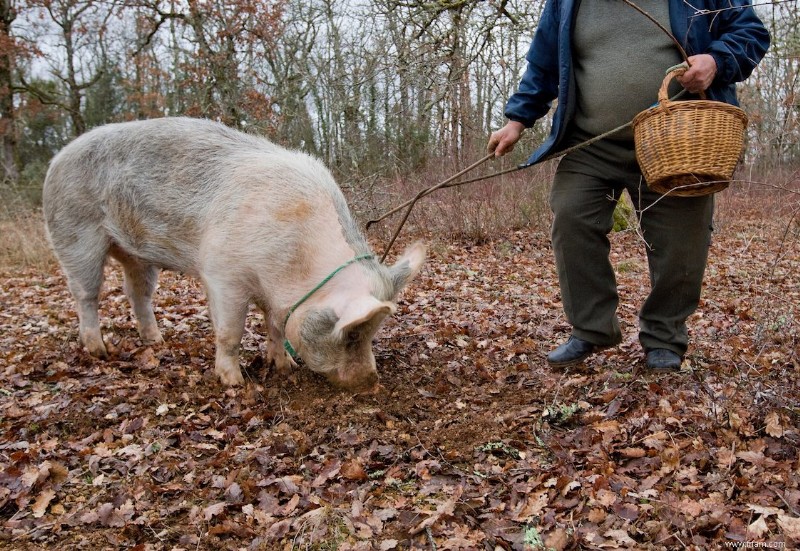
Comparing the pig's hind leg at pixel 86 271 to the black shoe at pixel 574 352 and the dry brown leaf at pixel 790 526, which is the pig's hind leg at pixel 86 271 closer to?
the black shoe at pixel 574 352

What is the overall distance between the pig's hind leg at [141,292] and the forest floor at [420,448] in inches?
9.8

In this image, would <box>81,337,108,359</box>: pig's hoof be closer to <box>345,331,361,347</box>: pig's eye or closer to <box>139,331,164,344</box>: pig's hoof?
<box>139,331,164,344</box>: pig's hoof

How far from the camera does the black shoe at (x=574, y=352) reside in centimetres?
404

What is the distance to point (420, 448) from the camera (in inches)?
129

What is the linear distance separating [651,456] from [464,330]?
8.32 ft

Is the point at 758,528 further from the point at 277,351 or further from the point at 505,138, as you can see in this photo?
the point at 277,351

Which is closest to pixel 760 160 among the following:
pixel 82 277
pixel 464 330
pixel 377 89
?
pixel 377 89

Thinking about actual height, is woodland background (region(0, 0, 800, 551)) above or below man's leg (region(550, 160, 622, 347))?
below

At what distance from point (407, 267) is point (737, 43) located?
219 centimetres

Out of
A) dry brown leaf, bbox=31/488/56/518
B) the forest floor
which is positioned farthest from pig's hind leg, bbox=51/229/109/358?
dry brown leaf, bbox=31/488/56/518

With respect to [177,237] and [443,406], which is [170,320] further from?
[443,406]

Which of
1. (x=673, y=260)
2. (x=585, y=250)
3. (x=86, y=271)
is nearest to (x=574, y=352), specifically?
(x=585, y=250)

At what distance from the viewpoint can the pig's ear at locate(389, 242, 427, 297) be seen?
152 inches

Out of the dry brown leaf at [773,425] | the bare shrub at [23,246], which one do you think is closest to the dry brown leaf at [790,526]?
the dry brown leaf at [773,425]
